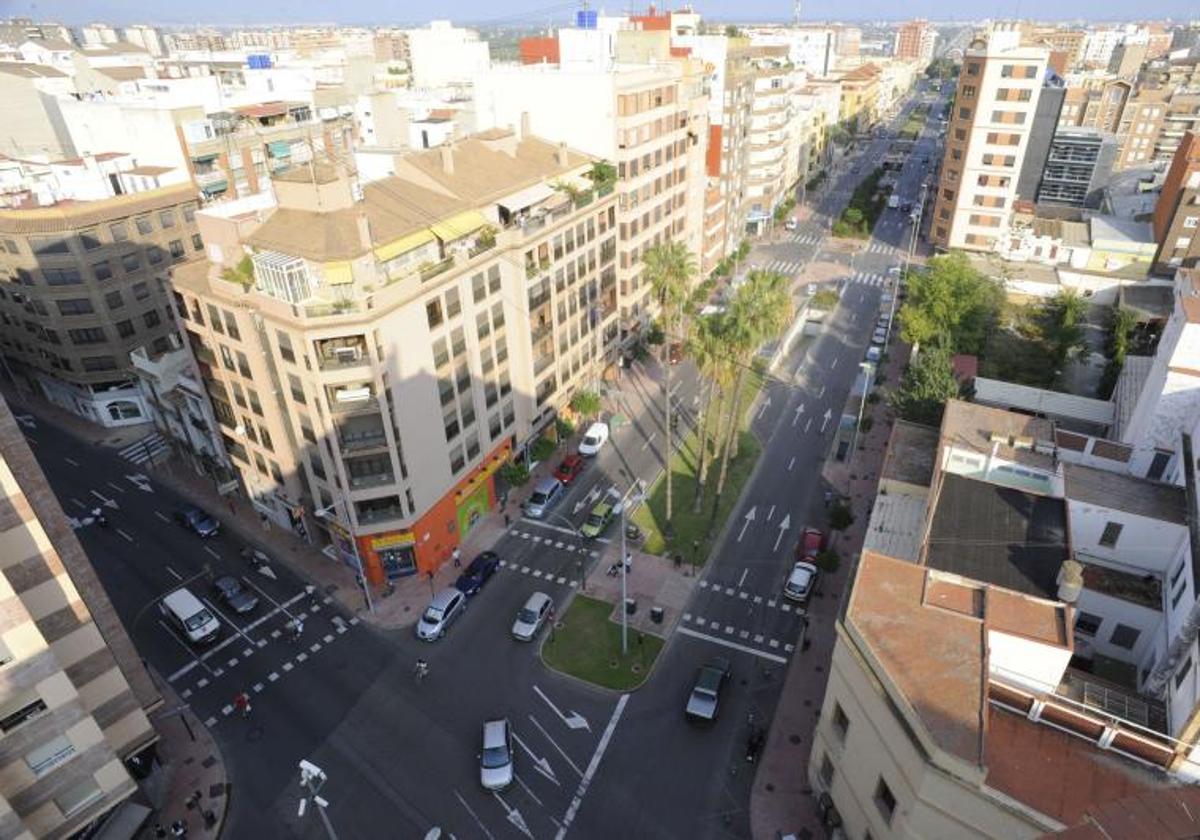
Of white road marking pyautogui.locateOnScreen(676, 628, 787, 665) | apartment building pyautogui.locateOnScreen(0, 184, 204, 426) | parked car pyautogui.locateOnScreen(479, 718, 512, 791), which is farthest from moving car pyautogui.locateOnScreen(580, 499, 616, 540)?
apartment building pyautogui.locateOnScreen(0, 184, 204, 426)

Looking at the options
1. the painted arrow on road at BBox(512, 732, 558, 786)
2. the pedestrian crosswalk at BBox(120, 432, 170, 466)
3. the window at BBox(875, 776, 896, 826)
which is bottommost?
the painted arrow on road at BBox(512, 732, 558, 786)

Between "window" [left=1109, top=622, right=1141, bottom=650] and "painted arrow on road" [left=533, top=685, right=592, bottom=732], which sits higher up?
"window" [left=1109, top=622, right=1141, bottom=650]

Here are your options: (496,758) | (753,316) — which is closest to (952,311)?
(753,316)

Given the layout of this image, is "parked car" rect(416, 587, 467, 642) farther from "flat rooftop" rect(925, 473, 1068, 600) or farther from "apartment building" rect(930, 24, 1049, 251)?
"apartment building" rect(930, 24, 1049, 251)

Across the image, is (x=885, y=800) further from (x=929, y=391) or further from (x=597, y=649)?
(x=929, y=391)

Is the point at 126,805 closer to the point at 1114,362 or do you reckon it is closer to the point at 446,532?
the point at 446,532

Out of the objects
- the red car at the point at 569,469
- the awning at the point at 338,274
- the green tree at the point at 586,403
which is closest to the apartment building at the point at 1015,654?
the red car at the point at 569,469
